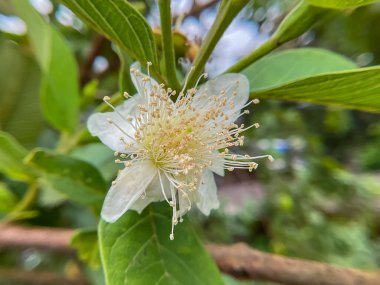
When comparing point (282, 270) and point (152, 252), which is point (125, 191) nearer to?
point (152, 252)

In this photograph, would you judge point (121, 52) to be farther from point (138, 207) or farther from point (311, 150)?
point (311, 150)

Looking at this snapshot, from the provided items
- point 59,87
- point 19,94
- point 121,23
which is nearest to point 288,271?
point 121,23

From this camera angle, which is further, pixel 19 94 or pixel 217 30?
pixel 19 94

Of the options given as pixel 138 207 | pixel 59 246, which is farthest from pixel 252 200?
pixel 138 207

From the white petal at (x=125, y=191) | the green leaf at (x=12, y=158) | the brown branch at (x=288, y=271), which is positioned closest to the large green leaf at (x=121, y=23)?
the white petal at (x=125, y=191)

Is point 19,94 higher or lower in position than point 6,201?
higher

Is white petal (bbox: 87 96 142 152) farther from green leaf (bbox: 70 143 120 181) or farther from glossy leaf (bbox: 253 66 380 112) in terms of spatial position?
green leaf (bbox: 70 143 120 181)

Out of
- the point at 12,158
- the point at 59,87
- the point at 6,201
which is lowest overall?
the point at 6,201

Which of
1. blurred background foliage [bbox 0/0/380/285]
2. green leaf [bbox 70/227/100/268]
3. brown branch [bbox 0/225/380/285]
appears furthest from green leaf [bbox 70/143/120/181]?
brown branch [bbox 0/225/380/285]
